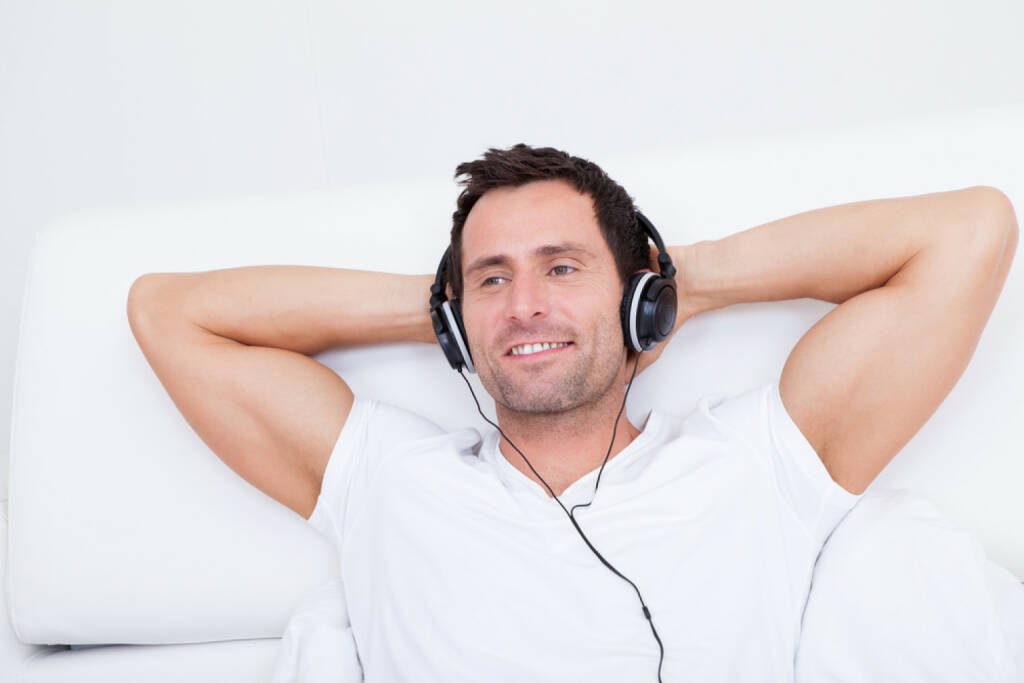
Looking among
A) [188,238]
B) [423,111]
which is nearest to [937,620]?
[188,238]

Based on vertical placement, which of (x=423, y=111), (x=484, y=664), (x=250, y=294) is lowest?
(x=484, y=664)

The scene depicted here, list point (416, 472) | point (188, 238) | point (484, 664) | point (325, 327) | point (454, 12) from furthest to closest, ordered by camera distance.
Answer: point (454, 12), point (188, 238), point (325, 327), point (416, 472), point (484, 664)

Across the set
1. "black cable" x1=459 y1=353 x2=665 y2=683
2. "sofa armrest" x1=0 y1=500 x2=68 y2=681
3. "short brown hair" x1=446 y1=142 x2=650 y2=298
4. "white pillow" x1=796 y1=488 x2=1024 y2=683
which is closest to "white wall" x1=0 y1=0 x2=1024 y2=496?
"short brown hair" x1=446 y1=142 x2=650 y2=298

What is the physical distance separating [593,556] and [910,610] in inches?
18.8

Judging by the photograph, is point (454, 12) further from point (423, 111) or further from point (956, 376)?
point (956, 376)

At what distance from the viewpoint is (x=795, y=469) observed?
113cm

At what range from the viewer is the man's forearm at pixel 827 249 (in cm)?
115

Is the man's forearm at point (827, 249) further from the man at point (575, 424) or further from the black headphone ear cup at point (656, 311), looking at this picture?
the black headphone ear cup at point (656, 311)

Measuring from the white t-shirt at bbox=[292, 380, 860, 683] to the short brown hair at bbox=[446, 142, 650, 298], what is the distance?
29 centimetres

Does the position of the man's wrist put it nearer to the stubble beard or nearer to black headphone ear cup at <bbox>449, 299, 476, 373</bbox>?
the stubble beard

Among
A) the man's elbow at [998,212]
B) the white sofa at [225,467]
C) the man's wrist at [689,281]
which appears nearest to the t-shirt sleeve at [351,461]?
the white sofa at [225,467]

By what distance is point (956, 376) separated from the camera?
1.13 m

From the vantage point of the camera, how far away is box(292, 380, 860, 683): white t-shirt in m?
1.05

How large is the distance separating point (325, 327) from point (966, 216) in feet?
3.64
